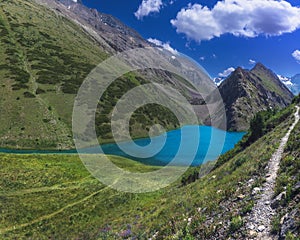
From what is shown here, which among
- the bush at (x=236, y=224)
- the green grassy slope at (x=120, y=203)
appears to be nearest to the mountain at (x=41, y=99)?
the green grassy slope at (x=120, y=203)

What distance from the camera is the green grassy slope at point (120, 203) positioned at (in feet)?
59.2

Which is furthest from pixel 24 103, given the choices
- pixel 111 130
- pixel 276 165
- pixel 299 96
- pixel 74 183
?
pixel 276 165

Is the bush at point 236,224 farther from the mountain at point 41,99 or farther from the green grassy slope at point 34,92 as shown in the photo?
the green grassy slope at point 34,92

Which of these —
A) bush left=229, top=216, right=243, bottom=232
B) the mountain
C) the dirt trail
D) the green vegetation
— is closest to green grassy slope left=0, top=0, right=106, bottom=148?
the mountain

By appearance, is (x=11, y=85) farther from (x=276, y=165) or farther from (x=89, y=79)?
(x=276, y=165)

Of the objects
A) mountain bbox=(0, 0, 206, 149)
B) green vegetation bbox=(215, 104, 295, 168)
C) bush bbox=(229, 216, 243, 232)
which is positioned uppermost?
mountain bbox=(0, 0, 206, 149)

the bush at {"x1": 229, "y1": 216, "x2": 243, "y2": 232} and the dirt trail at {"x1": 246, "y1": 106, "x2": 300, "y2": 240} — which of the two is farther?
the bush at {"x1": 229, "y1": 216, "x2": 243, "y2": 232}

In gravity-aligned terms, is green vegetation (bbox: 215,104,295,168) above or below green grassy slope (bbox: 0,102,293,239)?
above

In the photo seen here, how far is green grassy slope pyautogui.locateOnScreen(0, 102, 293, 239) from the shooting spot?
18.0m

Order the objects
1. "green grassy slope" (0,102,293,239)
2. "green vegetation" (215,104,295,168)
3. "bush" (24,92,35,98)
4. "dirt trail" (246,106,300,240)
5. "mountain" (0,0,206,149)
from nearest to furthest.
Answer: "dirt trail" (246,106,300,240)
"green grassy slope" (0,102,293,239)
"green vegetation" (215,104,295,168)
"mountain" (0,0,206,149)
"bush" (24,92,35,98)

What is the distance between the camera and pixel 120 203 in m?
37.7

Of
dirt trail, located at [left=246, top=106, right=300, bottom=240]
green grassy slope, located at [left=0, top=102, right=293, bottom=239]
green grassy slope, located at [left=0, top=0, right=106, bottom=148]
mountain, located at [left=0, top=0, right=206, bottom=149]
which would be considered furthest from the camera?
mountain, located at [left=0, top=0, right=206, bottom=149]

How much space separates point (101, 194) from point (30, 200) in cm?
990

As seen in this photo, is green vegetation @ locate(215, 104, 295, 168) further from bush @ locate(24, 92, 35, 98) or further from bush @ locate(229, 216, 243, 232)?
bush @ locate(24, 92, 35, 98)
